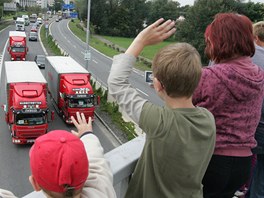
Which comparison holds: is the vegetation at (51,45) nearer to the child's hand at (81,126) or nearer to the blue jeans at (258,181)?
the blue jeans at (258,181)

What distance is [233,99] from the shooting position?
2.55 metres

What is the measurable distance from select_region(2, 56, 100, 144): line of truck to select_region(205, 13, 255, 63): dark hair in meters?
17.2

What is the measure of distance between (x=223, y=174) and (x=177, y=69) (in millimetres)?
1032

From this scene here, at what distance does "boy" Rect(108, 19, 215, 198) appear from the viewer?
6.79ft

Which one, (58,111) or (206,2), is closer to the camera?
(58,111)

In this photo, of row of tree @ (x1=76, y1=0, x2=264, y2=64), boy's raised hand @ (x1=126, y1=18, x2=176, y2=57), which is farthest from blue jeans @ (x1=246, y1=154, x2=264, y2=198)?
row of tree @ (x1=76, y1=0, x2=264, y2=64)

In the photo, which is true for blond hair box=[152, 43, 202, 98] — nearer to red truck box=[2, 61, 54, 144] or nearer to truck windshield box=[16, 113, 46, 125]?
red truck box=[2, 61, 54, 144]

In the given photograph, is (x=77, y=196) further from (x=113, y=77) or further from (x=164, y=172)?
(x=113, y=77)

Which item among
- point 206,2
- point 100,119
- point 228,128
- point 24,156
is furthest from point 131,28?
point 228,128

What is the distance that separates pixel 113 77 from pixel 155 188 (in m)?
0.74

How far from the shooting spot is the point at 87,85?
2283 cm

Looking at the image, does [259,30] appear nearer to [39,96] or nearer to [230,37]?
[230,37]

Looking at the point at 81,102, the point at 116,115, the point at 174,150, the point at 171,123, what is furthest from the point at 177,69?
the point at 116,115

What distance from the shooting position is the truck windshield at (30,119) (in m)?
18.9
